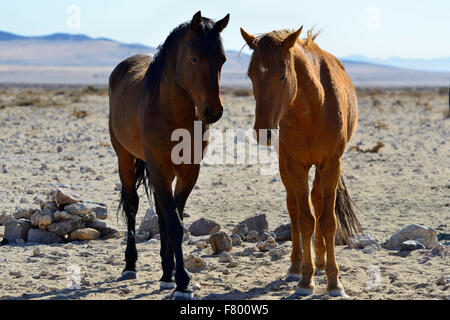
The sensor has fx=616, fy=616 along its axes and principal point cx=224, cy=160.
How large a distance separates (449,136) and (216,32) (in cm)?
1422

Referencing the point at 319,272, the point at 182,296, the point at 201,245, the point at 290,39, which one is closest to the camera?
the point at 290,39

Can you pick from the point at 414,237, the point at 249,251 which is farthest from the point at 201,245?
the point at 414,237

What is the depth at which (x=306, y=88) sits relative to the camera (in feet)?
16.6

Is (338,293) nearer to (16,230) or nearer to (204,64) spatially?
(204,64)

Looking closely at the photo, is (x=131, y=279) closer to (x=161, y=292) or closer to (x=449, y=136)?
(x=161, y=292)

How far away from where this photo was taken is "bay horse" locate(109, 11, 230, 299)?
493 cm

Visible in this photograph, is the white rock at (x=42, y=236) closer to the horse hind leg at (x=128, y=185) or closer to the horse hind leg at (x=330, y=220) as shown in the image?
the horse hind leg at (x=128, y=185)

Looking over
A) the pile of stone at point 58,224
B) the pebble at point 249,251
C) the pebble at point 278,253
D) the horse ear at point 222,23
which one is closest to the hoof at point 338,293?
the pebble at point 278,253

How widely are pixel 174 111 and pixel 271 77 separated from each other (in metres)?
1.07

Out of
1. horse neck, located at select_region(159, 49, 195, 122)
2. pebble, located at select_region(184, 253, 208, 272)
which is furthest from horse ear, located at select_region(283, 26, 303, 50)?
pebble, located at select_region(184, 253, 208, 272)

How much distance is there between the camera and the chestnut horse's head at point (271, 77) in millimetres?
4562

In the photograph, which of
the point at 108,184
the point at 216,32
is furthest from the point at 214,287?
the point at 108,184

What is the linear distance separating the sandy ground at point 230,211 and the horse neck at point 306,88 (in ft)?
5.29

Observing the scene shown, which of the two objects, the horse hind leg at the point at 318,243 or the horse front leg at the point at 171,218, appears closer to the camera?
the horse front leg at the point at 171,218
